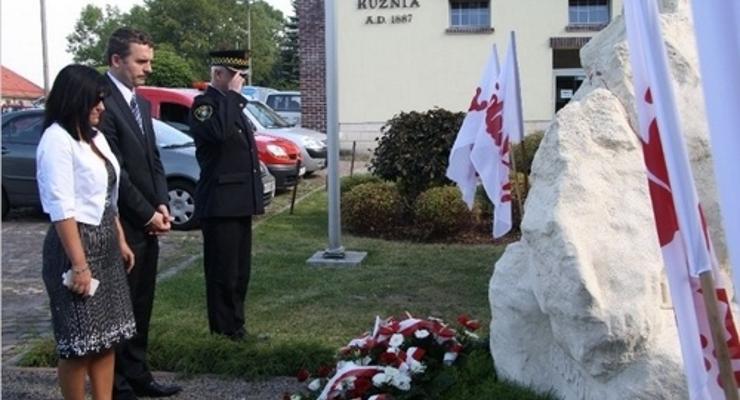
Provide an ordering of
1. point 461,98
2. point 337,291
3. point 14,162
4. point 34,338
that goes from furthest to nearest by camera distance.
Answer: point 461,98 → point 14,162 → point 337,291 → point 34,338

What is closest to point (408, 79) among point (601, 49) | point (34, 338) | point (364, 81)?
point (364, 81)

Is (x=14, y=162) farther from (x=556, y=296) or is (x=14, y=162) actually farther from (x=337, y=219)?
(x=556, y=296)

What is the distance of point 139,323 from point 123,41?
155cm

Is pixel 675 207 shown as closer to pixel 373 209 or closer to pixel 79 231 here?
pixel 79 231

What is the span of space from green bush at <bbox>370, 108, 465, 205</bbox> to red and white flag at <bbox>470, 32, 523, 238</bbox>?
3284 mm

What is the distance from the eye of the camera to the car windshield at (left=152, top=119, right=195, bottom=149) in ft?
38.9

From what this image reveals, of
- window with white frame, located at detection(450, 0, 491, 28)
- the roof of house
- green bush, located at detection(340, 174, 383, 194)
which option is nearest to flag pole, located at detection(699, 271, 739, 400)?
green bush, located at detection(340, 174, 383, 194)

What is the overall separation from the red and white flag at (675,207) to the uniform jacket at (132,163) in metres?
2.72

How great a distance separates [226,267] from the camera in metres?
5.45

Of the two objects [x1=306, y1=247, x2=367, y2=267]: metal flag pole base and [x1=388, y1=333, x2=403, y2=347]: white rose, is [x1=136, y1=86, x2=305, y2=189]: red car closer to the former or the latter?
[x1=306, y1=247, x2=367, y2=267]: metal flag pole base

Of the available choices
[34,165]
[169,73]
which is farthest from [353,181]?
[169,73]

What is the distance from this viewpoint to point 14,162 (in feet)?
39.3

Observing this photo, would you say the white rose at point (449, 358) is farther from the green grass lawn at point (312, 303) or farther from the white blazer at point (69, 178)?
the white blazer at point (69, 178)

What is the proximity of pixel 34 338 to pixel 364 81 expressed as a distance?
645 inches
